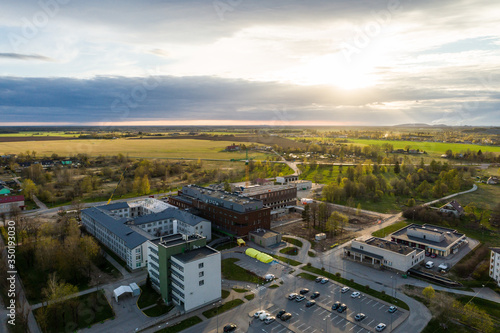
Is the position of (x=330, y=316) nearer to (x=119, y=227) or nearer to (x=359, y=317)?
(x=359, y=317)

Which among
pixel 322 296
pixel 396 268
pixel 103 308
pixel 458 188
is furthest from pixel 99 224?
pixel 458 188

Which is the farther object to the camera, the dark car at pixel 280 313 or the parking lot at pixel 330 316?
the dark car at pixel 280 313

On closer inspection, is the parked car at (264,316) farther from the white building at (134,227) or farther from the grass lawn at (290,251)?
the white building at (134,227)

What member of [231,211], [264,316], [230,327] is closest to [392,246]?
[264,316]

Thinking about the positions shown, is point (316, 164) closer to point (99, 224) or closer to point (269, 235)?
point (269, 235)

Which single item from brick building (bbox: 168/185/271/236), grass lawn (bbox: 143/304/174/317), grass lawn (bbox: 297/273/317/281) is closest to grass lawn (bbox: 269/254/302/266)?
grass lawn (bbox: 297/273/317/281)

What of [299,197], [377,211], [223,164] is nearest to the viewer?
[377,211]

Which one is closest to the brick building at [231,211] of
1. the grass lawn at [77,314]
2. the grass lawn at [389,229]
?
the grass lawn at [389,229]

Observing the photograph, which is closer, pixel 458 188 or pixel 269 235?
pixel 269 235
